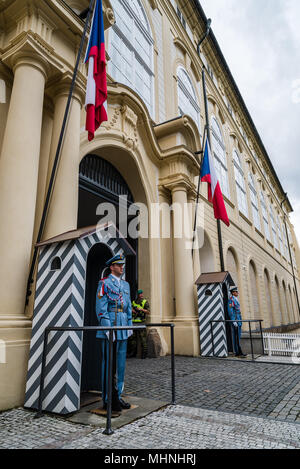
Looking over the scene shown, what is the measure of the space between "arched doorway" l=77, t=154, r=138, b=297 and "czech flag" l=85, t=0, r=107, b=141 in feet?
6.60

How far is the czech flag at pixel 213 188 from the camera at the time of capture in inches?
351

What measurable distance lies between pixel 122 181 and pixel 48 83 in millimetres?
3951

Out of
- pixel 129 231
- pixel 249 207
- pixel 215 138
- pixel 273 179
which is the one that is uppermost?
pixel 273 179

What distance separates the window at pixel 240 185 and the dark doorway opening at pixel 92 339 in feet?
52.7

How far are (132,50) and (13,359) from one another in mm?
9861

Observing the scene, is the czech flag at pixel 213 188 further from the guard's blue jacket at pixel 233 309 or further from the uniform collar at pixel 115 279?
the uniform collar at pixel 115 279

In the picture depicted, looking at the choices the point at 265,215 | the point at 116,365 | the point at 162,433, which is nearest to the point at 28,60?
the point at 116,365

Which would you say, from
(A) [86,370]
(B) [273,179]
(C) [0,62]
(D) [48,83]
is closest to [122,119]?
(D) [48,83]

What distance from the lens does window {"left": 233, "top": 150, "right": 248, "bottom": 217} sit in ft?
65.4

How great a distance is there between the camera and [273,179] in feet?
118

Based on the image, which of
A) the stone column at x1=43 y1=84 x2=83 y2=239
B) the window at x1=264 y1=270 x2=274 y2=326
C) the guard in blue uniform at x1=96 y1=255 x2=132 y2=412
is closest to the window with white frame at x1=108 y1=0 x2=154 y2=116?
the stone column at x1=43 y1=84 x2=83 y2=239

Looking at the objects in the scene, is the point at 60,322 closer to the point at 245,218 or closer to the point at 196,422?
the point at 196,422

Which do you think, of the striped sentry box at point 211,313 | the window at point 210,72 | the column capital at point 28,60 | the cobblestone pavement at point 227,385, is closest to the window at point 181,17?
the window at point 210,72

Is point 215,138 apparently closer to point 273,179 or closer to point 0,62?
point 0,62
